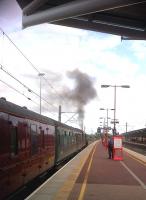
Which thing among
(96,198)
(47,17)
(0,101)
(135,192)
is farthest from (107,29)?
(135,192)

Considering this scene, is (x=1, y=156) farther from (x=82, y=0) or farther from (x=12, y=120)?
(x=82, y=0)

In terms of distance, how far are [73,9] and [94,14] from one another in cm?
185

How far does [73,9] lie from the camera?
1024 cm

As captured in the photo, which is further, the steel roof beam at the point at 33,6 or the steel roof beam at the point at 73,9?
the steel roof beam at the point at 33,6

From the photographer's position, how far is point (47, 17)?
425 inches

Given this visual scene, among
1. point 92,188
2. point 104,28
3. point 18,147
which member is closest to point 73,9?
point 104,28

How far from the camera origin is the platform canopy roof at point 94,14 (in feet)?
32.7

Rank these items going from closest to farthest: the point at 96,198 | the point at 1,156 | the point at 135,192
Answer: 1. the point at 1,156
2. the point at 96,198
3. the point at 135,192

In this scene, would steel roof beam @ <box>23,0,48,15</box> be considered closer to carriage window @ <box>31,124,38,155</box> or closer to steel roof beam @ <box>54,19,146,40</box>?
steel roof beam @ <box>54,19,146,40</box>

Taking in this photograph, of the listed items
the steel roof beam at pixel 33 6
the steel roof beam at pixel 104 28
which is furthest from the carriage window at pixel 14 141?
the steel roof beam at pixel 33 6

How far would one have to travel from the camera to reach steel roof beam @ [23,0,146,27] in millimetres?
9594

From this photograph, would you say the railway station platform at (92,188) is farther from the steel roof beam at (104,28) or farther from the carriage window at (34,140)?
the steel roof beam at (104,28)

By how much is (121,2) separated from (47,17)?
1898mm

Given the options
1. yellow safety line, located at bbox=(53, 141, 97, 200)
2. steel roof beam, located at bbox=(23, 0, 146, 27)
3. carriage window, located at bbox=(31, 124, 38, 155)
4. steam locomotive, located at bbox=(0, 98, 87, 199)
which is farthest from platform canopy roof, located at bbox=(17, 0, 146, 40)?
carriage window, located at bbox=(31, 124, 38, 155)
